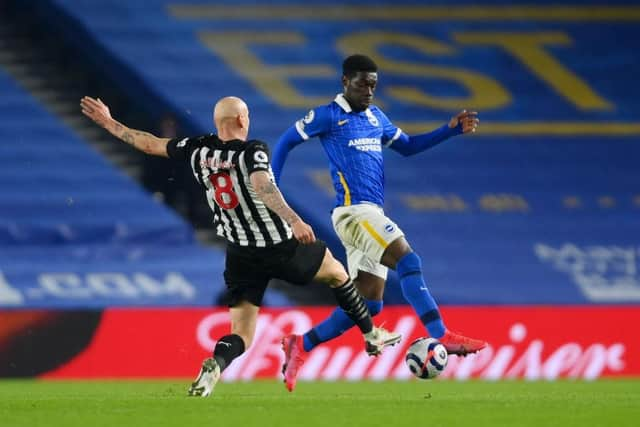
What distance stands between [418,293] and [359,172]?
32.3 inches

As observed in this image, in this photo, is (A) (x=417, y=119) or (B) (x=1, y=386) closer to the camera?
(B) (x=1, y=386)

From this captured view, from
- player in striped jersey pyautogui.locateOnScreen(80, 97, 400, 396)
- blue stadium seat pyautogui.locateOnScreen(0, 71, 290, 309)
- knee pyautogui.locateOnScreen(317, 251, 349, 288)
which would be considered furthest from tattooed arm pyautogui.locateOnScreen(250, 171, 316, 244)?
blue stadium seat pyautogui.locateOnScreen(0, 71, 290, 309)

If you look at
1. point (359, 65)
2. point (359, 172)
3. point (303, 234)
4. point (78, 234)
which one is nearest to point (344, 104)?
point (359, 65)

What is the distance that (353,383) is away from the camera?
429 inches

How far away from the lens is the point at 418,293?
25.2 feet

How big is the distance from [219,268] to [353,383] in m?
3.35

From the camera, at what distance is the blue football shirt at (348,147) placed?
802 cm

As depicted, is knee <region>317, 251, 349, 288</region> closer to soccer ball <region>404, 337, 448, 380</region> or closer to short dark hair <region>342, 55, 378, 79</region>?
soccer ball <region>404, 337, 448, 380</region>

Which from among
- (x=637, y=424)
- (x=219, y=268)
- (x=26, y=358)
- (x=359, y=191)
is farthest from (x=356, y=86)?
(x=219, y=268)

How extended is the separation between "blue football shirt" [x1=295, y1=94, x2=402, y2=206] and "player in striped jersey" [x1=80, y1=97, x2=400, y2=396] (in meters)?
0.72

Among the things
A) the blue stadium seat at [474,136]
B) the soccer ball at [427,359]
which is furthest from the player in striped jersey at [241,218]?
the blue stadium seat at [474,136]

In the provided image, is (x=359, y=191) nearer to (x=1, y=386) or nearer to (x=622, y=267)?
(x=1, y=386)

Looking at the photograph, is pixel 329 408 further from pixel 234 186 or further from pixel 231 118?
pixel 231 118

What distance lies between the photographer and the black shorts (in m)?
7.17
